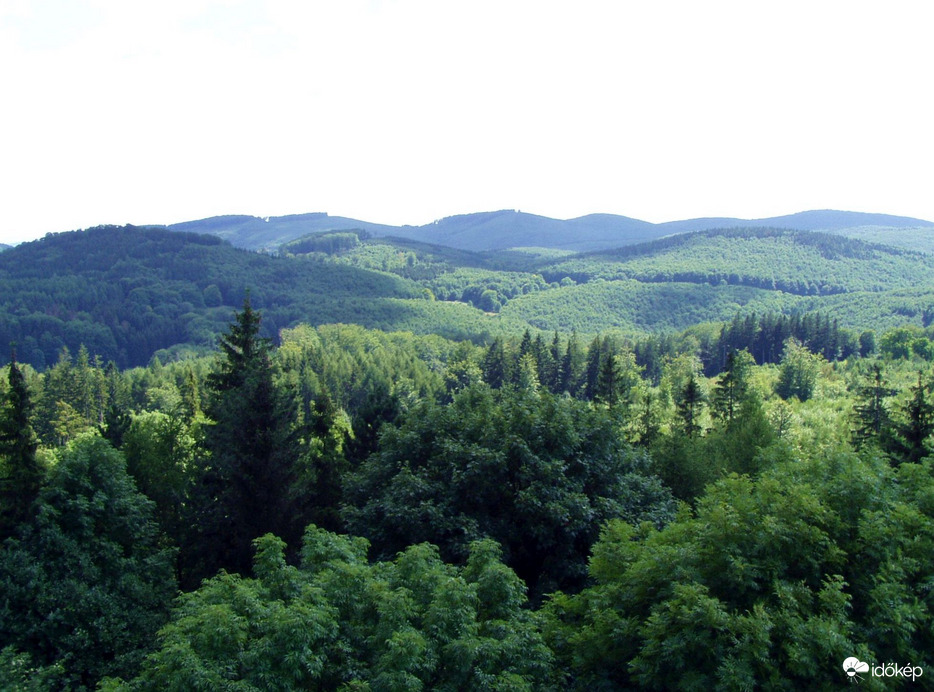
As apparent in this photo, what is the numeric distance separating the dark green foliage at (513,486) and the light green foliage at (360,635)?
4407 millimetres

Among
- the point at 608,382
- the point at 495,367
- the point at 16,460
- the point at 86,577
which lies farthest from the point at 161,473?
the point at 495,367

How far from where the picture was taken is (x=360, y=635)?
12.9 meters

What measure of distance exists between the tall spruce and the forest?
0.32 ft

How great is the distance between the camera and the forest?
11.2m

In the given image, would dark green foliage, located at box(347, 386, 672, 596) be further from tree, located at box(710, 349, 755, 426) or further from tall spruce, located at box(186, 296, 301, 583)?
tree, located at box(710, 349, 755, 426)

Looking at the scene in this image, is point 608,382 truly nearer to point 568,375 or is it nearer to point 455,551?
point 455,551

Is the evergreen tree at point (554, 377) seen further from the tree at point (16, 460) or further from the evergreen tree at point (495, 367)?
the tree at point (16, 460)

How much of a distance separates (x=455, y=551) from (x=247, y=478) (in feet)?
36.0

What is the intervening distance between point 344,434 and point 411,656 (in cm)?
2429

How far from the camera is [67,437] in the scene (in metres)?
65.8

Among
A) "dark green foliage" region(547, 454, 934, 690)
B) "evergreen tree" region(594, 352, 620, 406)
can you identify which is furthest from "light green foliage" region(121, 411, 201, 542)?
Result: "evergreen tree" region(594, 352, 620, 406)

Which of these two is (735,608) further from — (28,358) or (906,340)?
(28,358)

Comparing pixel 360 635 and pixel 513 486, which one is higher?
pixel 513 486

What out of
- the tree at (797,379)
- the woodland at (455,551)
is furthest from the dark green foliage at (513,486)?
the tree at (797,379)
